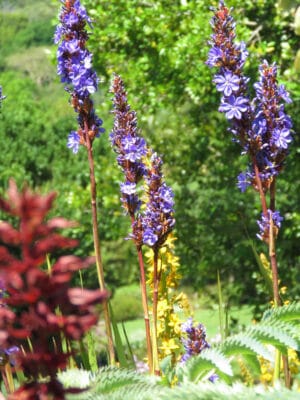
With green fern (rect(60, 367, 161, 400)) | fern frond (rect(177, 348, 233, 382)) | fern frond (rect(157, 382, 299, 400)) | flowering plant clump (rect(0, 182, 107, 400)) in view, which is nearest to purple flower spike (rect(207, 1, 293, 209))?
fern frond (rect(177, 348, 233, 382))

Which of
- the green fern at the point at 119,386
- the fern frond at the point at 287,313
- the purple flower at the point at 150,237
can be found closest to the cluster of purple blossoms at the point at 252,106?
the purple flower at the point at 150,237

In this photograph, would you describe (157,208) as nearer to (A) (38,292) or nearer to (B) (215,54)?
(B) (215,54)

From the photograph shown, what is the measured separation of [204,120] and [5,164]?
15.6 meters

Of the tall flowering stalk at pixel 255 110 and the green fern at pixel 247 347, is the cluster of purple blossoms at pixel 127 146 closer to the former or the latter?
the tall flowering stalk at pixel 255 110

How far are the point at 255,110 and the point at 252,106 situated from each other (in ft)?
0.17

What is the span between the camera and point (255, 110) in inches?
103

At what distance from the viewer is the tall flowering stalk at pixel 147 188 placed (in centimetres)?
243

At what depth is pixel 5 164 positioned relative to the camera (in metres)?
25.8

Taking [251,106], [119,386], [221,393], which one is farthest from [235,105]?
[221,393]

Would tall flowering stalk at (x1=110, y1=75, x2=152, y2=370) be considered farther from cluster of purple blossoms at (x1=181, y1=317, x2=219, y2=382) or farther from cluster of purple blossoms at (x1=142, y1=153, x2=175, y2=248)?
cluster of purple blossoms at (x1=181, y1=317, x2=219, y2=382)

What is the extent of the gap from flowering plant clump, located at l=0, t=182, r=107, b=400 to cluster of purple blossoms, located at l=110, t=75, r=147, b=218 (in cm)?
164

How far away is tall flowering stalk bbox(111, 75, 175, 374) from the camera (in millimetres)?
2432

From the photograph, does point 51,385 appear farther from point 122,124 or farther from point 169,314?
point 169,314

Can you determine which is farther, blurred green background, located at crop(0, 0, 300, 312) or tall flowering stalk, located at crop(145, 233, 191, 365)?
blurred green background, located at crop(0, 0, 300, 312)
